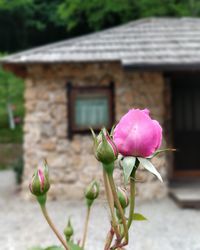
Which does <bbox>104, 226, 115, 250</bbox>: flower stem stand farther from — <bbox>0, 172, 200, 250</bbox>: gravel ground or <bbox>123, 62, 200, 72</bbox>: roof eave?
<bbox>123, 62, 200, 72</bbox>: roof eave

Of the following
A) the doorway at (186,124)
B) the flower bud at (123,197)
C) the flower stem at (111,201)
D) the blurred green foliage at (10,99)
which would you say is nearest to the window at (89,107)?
the doorway at (186,124)

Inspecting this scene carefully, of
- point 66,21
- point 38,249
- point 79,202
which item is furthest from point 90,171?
point 66,21

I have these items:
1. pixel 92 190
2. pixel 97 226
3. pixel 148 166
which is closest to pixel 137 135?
pixel 148 166

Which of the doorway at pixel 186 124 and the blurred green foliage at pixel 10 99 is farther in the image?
the blurred green foliage at pixel 10 99

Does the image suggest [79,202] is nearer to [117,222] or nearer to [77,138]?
[77,138]

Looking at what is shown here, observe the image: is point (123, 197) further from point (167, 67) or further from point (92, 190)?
point (167, 67)

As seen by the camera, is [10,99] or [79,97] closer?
[79,97]

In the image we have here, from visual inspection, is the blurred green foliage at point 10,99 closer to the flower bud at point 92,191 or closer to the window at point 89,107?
the window at point 89,107
